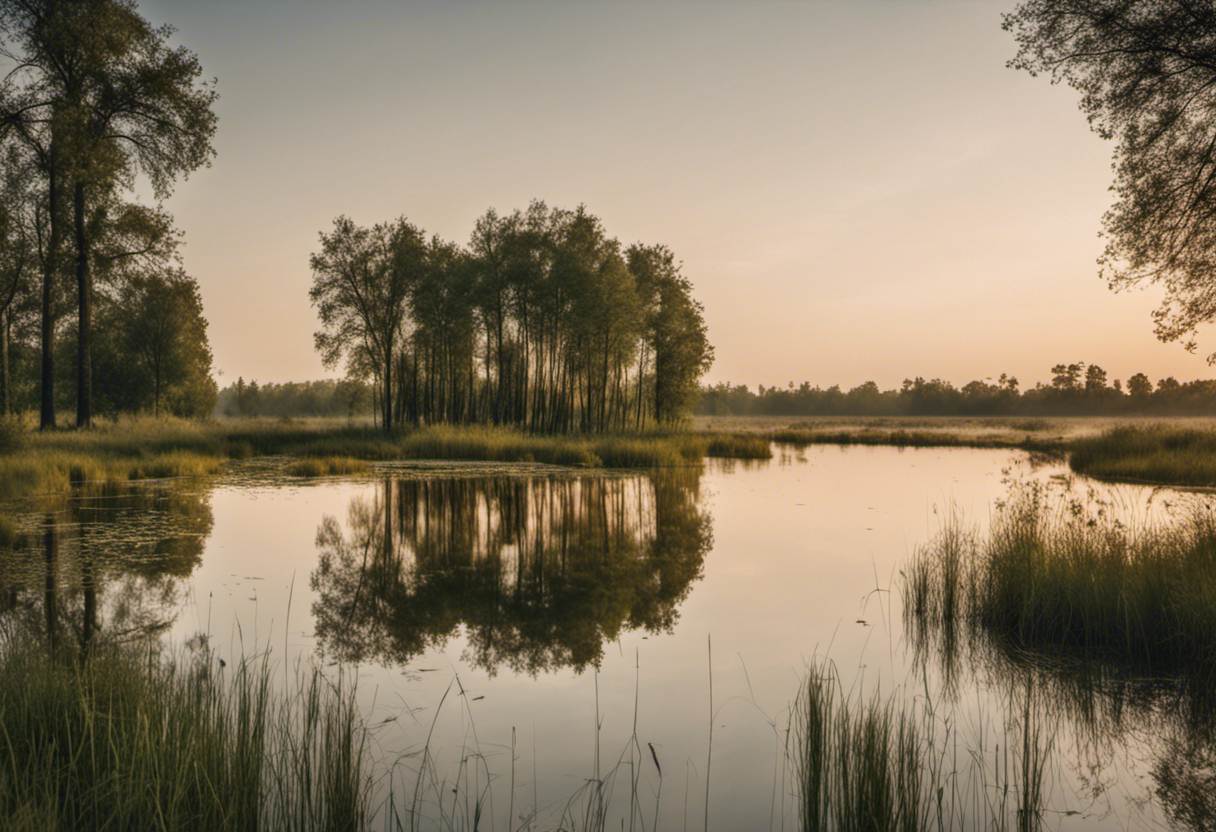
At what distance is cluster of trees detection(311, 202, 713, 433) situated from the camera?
144 feet

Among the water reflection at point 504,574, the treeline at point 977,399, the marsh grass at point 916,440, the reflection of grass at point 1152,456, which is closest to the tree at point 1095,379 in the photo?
the treeline at point 977,399

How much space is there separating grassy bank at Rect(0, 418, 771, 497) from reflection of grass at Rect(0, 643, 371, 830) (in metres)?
13.8

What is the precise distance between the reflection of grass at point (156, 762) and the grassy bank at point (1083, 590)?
652 centimetres

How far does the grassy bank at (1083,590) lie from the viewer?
6543 millimetres

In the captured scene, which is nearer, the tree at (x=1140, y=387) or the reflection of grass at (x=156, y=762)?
the reflection of grass at (x=156, y=762)

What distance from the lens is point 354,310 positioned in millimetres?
46531

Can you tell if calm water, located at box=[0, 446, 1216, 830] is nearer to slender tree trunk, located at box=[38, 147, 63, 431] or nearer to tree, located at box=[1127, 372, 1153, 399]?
slender tree trunk, located at box=[38, 147, 63, 431]

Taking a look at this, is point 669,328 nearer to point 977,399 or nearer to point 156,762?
point 156,762

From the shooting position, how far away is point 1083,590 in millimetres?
7273

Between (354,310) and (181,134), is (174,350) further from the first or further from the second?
(181,134)

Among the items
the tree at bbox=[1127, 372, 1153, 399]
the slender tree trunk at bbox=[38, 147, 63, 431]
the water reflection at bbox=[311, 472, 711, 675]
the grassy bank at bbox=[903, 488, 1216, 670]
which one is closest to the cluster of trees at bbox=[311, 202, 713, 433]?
the slender tree trunk at bbox=[38, 147, 63, 431]

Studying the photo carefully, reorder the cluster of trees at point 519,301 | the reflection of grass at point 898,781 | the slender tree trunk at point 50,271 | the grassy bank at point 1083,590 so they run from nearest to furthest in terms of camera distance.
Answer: the reflection of grass at point 898,781 → the grassy bank at point 1083,590 → the slender tree trunk at point 50,271 → the cluster of trees at point 519,301

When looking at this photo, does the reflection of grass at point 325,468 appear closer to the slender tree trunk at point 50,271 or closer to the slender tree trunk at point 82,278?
the slender tree trunk at point 82,278

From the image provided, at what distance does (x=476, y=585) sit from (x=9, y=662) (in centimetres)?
548
